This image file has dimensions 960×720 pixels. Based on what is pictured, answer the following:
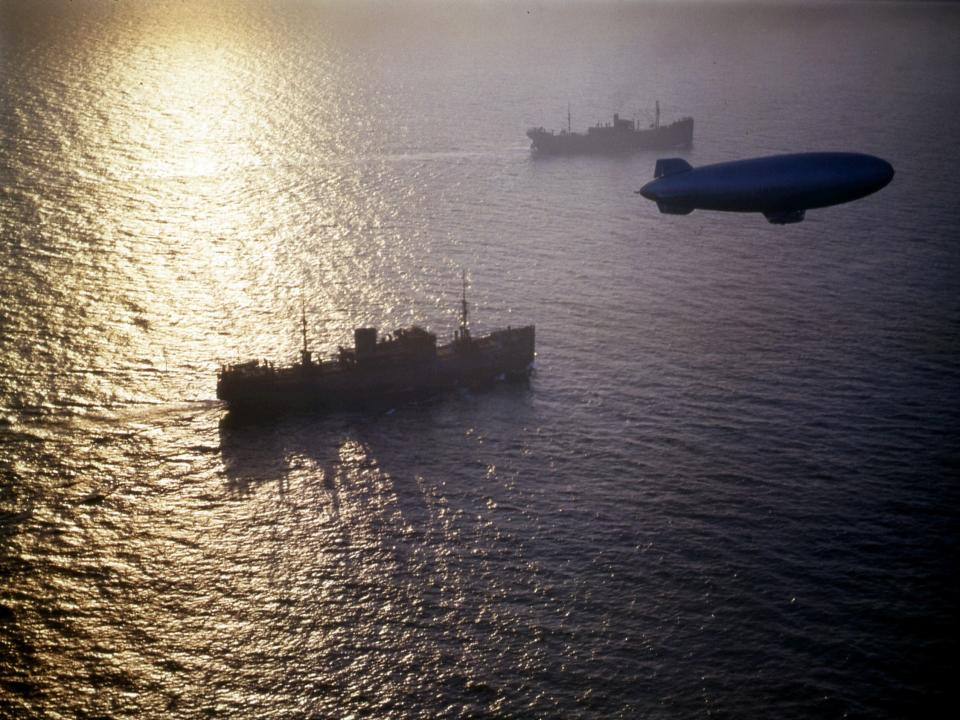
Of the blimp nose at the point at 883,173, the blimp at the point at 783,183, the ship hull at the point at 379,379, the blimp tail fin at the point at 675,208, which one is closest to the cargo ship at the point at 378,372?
the ship hull at the point at 379,379

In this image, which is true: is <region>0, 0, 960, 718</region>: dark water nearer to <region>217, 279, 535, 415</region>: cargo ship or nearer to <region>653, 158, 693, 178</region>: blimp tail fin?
<region>217, 279, 535, 415</region>: cargo ship

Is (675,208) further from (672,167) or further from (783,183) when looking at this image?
(783,183)

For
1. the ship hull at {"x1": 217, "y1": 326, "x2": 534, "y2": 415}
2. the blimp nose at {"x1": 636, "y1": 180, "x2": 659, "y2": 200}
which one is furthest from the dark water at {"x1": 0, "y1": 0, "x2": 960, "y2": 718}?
the blimp nose at {"x1": 636, "y1": 180, "x2": 659, "y2": 200}

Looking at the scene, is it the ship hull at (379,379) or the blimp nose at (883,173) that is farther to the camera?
the ship hull at (379,379)

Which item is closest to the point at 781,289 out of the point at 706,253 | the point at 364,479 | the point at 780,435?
the point at 706,253

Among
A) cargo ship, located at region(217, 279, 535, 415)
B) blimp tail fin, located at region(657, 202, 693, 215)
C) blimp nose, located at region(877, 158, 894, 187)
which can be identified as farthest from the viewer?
cargo ship, located at region(217, 279, 535, 415)

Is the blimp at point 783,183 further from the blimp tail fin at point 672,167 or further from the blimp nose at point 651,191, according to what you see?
the blimp tail fin at point 672,167

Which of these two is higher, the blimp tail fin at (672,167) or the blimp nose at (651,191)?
the blimp tail fin at (672,167)

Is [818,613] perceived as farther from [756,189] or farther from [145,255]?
[145,255]
